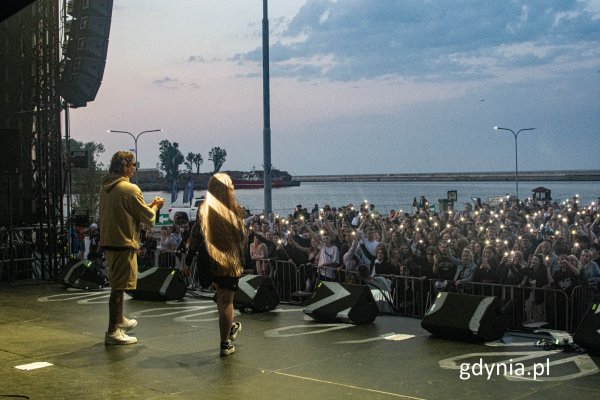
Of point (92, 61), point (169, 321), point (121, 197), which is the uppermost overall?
point (92, 61)

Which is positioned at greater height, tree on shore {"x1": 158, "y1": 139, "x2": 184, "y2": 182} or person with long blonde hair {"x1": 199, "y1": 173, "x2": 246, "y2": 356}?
tree on shore {"x1": 158, "y1": 139, "x2": 184, "y2": 182}

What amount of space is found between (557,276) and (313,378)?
5.18 meters

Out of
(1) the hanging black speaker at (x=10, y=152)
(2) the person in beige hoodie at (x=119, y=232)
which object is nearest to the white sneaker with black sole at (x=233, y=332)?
(2) the person in beige hoodie at (x=119, y=232)

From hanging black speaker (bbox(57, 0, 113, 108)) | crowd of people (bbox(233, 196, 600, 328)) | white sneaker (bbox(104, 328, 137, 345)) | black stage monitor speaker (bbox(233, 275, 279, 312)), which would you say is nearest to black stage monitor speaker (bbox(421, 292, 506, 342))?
crowd of people (bbox(233, 196, 600, 328))

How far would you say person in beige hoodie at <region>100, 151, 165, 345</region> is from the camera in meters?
7.29

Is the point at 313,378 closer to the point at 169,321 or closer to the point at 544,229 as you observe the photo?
the point at 169,321

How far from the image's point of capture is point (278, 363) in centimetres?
643

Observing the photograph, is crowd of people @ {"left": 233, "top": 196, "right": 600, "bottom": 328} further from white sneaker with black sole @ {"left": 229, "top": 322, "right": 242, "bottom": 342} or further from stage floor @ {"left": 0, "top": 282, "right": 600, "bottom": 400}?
white sneaker with black sole @ {"left": 229, "top": 322, "right": 242, "bottom": 342}

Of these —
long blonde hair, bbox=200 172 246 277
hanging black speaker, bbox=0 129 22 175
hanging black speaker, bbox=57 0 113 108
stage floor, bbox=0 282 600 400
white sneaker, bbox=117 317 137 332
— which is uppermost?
hanging black speaker, bbox=57 0 113 108

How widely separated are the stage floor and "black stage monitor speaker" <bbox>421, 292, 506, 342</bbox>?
114mm

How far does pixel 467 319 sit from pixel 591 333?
1.21 meters

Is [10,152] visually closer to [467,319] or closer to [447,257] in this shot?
[447,257]

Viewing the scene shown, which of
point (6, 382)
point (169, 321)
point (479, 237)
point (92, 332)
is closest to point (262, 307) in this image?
point (169, 321)

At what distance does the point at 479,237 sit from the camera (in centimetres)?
1435
